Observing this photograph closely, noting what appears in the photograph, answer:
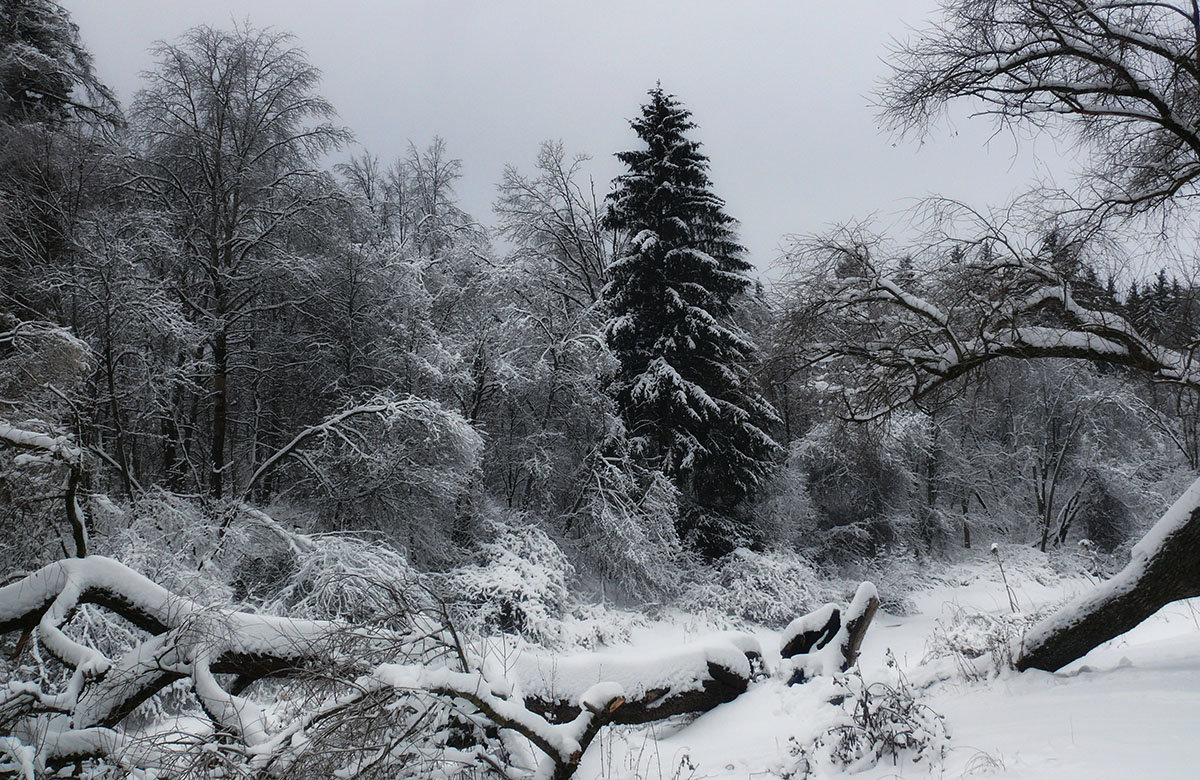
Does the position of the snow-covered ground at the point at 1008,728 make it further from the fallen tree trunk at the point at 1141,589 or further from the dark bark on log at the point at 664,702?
the fallen tree trunk at the point at 1141,589

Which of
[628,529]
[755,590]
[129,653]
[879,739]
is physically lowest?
[755,590]

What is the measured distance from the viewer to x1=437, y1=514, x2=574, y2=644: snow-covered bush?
11164 mm

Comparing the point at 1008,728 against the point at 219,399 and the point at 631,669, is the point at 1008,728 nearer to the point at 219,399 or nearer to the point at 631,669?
the point at 631,669

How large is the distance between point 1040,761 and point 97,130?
16.9m

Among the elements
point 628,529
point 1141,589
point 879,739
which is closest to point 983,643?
point 1141,589

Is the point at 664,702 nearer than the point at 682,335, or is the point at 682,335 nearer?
the point at 664,702

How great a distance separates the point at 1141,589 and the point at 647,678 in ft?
13.7

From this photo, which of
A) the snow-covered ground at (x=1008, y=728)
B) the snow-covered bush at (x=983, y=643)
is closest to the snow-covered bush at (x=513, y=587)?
the snow-covered ground at (x=1008, y=728)

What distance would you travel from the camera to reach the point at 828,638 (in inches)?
315

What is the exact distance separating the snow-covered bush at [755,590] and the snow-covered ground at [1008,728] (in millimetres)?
6848

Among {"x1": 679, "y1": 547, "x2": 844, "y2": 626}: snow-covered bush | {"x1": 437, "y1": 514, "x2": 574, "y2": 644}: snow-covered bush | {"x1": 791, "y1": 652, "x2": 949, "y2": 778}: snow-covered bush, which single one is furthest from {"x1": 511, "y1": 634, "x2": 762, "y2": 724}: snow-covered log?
{"x1": 679, "y1": 547, "x2": 844, "y2": 626}: snow-covered bush

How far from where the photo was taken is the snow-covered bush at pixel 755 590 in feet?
45.0

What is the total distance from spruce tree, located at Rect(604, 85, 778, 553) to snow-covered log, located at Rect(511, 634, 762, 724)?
302 inches

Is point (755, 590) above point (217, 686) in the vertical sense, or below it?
below
